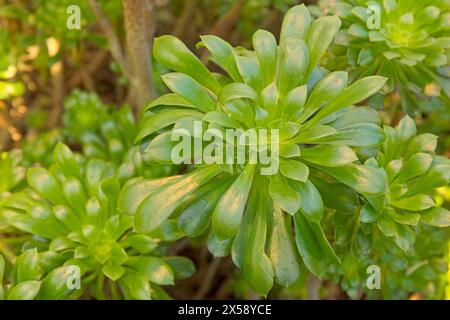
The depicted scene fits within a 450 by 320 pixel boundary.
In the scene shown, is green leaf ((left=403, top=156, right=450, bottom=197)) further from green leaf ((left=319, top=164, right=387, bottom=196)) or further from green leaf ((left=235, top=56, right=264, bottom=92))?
green leaf ((left=235, top=56, right=264, bottom=92))

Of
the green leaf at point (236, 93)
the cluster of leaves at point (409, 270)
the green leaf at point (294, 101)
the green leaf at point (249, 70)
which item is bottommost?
the cluster of leaves at point (409, 270)

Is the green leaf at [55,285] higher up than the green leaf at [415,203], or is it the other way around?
the green leaf at [415,203]

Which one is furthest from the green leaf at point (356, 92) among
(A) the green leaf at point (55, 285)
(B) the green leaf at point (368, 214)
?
(A) the green leaf at point (55, 285)

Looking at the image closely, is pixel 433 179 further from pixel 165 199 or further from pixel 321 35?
pixel 165 199

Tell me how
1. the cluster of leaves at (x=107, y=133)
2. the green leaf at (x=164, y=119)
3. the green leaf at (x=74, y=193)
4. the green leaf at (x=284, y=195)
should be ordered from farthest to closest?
the cluster of leaves at (x=107, y=133), the green leaf at (x=74, y=193), the green leaf at (x=164, y=119), the green leaf at (x=284, y=195)

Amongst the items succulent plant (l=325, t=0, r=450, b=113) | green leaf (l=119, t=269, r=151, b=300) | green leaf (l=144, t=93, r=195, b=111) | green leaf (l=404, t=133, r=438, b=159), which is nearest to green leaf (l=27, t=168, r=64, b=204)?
green leaf (l=119, t=269, r=151, b=300)

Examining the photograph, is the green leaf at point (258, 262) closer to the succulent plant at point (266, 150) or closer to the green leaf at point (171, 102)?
the succulent plant at point (266, 150)
